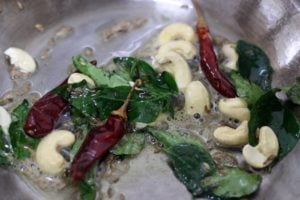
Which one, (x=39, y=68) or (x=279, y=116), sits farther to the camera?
(x=39, y=68)

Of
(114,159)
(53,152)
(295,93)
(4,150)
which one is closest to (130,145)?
(114,159)

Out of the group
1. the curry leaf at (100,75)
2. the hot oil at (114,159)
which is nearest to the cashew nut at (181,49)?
the hot oil at (114,159)

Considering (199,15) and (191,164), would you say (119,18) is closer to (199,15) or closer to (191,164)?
(199,15)

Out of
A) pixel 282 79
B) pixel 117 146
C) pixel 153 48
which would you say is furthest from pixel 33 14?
pixel 282 79

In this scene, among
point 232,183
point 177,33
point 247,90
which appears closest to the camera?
point 232,183

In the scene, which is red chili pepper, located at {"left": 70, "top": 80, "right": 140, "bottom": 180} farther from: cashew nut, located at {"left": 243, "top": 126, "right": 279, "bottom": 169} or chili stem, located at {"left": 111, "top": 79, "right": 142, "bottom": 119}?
cashew nut, located at {"left": 243, "top": 126, "right": 279, "bottom": 169}

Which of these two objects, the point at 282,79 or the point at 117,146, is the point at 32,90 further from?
the point at 282,79
